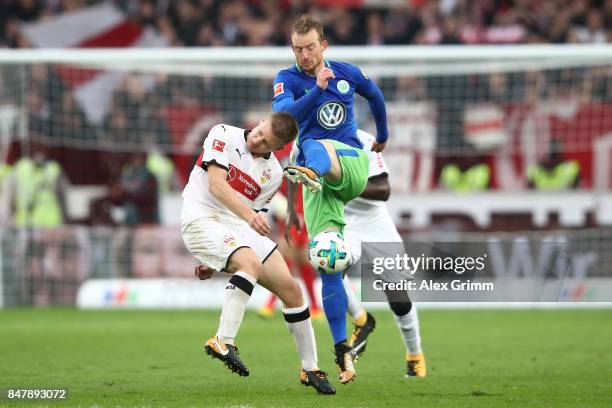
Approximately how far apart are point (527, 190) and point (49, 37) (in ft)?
31.9

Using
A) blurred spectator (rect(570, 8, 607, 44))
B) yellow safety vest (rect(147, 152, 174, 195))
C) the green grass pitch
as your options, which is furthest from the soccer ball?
blurred spectator (rect(570, 8, 607, 44))

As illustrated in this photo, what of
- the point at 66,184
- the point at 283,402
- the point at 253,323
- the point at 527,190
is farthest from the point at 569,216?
the point at 283,402

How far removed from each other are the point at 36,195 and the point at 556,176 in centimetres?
803

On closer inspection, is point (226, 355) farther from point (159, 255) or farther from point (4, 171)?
point (4, 171)

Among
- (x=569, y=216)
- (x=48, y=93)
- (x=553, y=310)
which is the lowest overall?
(x=553, y=310)

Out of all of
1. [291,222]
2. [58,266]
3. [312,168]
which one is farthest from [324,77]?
[58,266]

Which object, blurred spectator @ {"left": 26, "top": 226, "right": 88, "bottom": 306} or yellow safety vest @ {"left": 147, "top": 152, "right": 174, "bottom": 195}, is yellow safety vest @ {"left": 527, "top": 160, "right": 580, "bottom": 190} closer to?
yellow safety vest @ {"left": 147, "top": 152, "right": 174, "bottom": 195}

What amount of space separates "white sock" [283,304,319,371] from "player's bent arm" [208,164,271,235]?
0.67m

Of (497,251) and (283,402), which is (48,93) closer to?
(497,251)

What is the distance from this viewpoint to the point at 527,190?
1719 cm

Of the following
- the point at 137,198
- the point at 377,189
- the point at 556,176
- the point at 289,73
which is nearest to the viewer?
the point at 289,73

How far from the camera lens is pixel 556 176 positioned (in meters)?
17.2

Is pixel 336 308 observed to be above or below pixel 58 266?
above

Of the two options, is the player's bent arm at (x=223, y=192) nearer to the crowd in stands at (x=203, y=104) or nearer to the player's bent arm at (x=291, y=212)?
the player's bent arm at (x=291, y=212)
